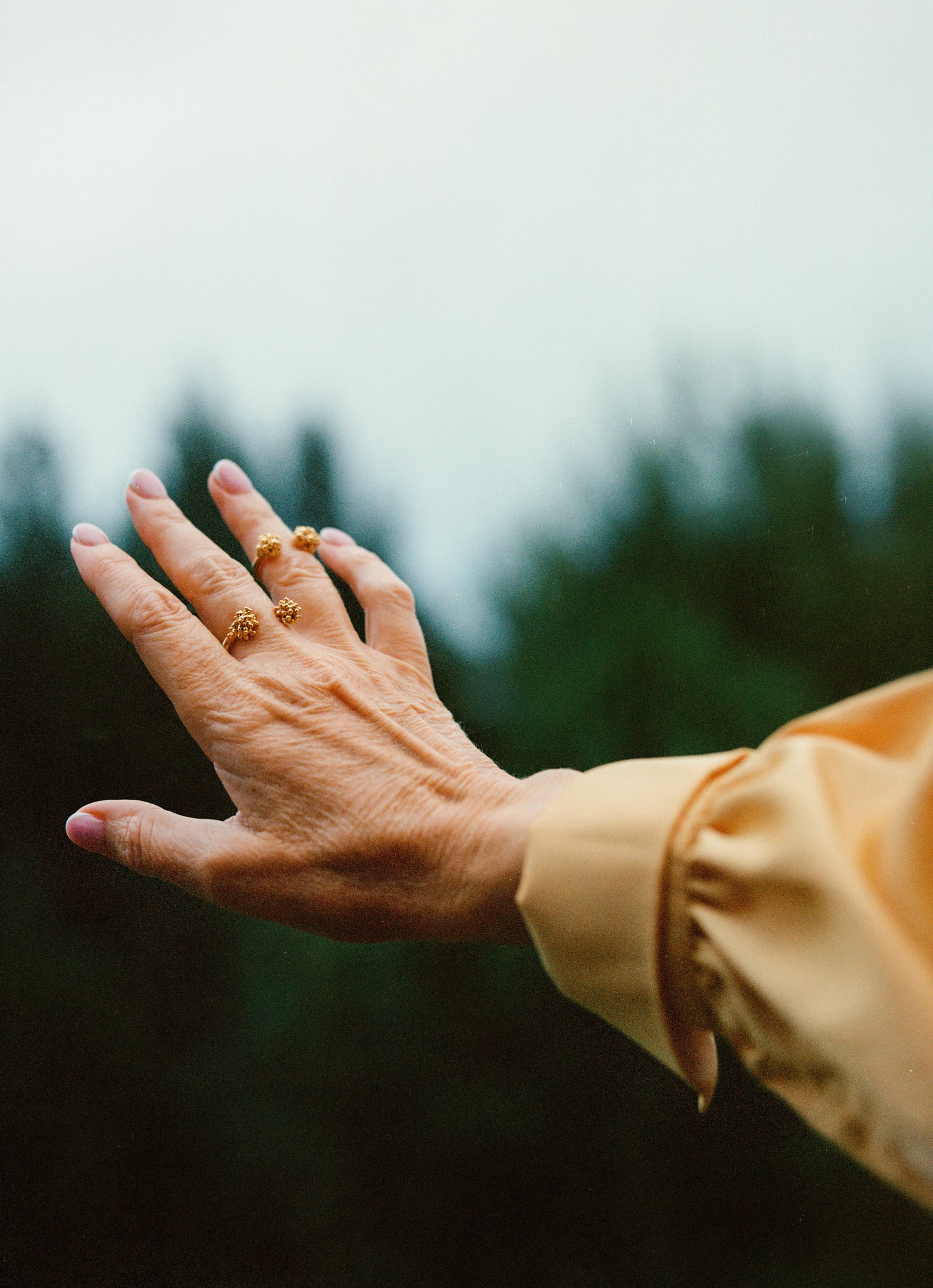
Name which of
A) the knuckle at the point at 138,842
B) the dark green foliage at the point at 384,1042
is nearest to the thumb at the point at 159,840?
the knuckle at the point at 138,842

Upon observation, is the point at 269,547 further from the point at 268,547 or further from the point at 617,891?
the point at 617,891

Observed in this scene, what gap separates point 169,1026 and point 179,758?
0.22 m

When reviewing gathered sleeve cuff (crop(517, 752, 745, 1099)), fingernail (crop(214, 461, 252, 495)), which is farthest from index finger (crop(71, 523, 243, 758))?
gathered sleeve cuff (crop(517, 752, 745, 1099))

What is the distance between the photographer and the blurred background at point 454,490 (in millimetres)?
718

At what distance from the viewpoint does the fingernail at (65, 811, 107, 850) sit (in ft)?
1.99

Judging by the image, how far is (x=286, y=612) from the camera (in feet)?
2.16

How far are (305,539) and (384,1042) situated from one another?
1.43ft

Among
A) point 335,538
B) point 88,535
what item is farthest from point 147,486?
point 335,538

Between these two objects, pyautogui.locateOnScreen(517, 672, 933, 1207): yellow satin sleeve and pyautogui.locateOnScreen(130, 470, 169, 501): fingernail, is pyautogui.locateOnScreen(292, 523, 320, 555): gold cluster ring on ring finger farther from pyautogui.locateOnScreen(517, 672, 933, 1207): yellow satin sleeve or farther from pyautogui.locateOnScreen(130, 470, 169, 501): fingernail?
pyautogui.locateOnScreen(517, 672, 933, 1207): yellow satin sleeve

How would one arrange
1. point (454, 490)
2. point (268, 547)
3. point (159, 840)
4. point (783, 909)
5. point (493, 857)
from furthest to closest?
1. point (454, 490)
2. point (268, 547)
3. point (159, 840)
4. point (493, 857)
5. point (783, 909)

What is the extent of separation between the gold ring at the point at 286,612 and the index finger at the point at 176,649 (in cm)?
6

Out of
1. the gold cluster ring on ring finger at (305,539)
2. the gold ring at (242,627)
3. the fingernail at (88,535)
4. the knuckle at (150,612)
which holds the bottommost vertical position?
the gold ring at (242,627)

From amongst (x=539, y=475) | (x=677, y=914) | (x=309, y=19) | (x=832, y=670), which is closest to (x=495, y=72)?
(x=309, y=19)

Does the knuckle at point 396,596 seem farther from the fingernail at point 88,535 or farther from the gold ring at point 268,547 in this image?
the fingernail at point 88,535
